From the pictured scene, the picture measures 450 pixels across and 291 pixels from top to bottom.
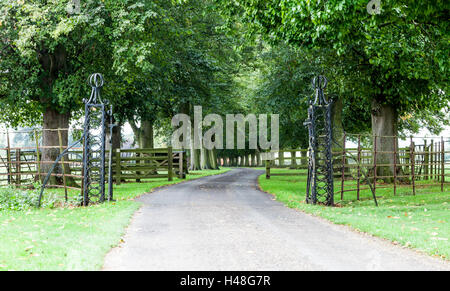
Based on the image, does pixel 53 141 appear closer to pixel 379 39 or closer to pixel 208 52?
pixel 208 52

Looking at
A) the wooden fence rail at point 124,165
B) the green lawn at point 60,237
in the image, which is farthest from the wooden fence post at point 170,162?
the green lawn at point 60,237

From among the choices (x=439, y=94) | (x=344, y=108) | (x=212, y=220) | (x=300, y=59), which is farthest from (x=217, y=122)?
(x=212, y=220)

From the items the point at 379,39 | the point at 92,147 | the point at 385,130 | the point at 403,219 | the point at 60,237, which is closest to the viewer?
the point at 60,237

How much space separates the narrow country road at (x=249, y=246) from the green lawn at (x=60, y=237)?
0.32m

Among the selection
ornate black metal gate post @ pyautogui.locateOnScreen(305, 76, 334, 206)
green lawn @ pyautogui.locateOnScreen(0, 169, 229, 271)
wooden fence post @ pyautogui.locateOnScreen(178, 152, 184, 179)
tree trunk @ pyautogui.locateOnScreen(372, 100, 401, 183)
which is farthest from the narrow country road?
wooden fence post @ pyautogui.locateOnScreen(178, 152, 184, 179)

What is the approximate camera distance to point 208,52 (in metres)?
26.2

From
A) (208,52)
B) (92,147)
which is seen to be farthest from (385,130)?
(92,147)

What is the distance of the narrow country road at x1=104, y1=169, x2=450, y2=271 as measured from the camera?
5879mm

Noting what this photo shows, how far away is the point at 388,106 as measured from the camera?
74.0ft

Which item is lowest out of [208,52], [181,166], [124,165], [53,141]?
[181,166]

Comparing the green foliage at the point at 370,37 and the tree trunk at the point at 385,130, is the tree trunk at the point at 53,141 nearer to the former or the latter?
the green foliage at the point at 370,37

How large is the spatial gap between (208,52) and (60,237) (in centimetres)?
2012

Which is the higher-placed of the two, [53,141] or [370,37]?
[370,37]

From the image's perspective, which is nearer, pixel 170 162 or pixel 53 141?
pixel 53 141
